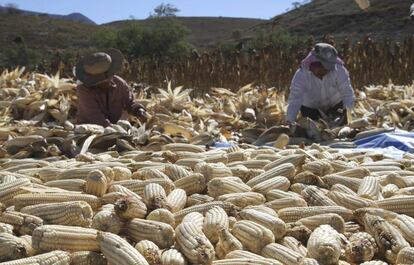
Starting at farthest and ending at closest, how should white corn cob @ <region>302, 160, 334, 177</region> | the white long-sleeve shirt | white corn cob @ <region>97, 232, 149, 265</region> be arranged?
the white long-sleeve shirt → white corn cob @ <region>302, 160, 334, 177</region> → white corn cob @ <region>97, 232, 149, 265</region>

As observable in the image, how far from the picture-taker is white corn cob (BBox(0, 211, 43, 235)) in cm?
256

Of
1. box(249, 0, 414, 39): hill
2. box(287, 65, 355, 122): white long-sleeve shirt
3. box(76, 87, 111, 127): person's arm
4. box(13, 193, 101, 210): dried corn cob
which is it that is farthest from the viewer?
box(249, 0, 414, 39): hill

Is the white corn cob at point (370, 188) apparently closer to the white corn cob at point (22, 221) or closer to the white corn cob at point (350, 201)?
the white corn cob at point (350, 201)

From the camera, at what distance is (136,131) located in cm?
561

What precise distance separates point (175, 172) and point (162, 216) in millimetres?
695

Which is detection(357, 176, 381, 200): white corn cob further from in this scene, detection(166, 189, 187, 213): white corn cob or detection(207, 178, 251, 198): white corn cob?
detection(166, 189, 187, 213): white corn cob

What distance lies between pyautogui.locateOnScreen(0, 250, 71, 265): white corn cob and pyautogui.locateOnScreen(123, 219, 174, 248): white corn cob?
320mm

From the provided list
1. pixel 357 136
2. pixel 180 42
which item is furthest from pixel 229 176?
pixel 180 42

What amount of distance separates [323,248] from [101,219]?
0.91 metres

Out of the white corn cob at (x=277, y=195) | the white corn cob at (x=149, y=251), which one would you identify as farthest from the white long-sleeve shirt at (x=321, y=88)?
the white corn cob at (x=149, y=251)

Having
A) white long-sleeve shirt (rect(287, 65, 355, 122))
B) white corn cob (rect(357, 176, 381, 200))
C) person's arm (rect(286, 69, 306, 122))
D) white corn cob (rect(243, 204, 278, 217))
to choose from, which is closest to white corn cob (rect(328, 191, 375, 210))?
white corn cob (rect(357, 176, 381, 200))

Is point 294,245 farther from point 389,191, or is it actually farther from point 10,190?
point 10,190

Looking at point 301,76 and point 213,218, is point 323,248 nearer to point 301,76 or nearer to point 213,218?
point 213,218

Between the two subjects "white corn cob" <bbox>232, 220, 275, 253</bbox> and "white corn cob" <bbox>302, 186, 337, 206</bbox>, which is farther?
"white corn cob" <bbox>302, 186, 337, 206</bbox>
